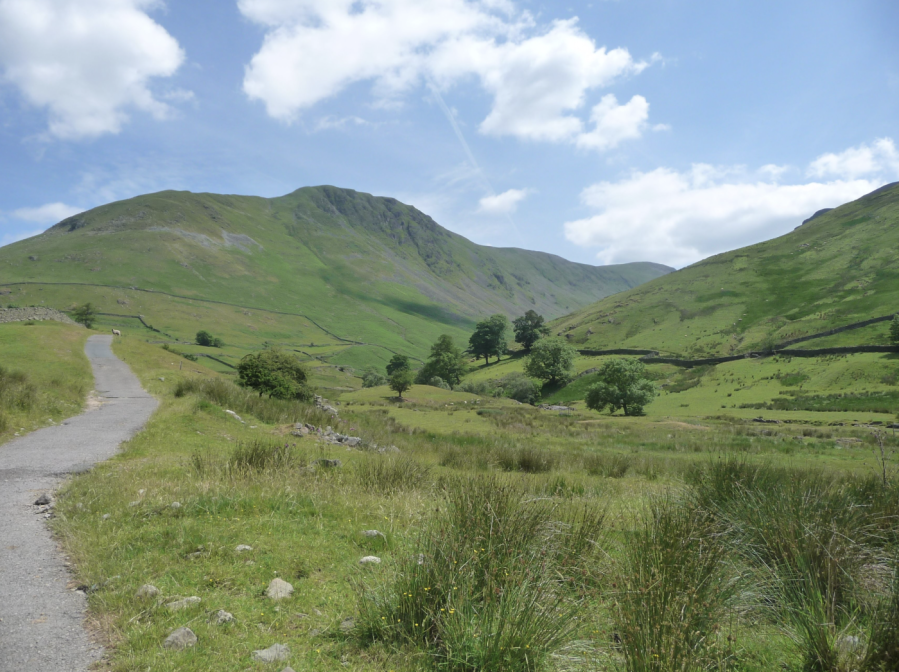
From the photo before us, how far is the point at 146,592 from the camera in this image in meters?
4.05

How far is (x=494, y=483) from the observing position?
4727 mm

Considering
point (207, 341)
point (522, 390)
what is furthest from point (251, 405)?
point (207, 341)

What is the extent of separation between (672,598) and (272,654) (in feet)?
9.33

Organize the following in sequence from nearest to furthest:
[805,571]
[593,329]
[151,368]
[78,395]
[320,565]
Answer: [805,571] → [320,565] → [78,395] → [151,368] → [593,329]

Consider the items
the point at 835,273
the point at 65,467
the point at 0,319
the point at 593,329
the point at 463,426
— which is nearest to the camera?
the point at 65,467

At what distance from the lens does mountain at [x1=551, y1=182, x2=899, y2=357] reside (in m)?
83.0

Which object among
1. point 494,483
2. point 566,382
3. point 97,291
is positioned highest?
point 97,291

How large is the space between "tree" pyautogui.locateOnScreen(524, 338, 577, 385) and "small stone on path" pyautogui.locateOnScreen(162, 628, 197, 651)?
3012 inches

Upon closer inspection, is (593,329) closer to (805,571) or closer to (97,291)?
(805,571)

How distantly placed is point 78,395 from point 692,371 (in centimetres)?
7613

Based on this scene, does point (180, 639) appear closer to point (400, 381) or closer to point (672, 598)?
point (672, 598)

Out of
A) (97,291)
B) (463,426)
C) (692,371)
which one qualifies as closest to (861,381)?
(692,371)

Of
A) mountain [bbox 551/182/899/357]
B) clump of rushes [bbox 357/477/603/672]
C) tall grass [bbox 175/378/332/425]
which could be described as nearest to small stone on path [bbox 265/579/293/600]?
clump of rushes [bbox 357/477/603/672]

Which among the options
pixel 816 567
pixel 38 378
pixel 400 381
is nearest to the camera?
pixel 816 567
